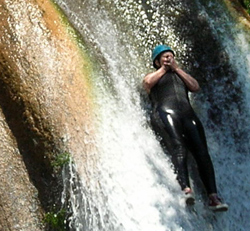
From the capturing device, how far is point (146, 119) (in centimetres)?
593

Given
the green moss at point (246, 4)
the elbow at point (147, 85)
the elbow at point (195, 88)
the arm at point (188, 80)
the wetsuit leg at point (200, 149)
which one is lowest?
the wetsuit leg at point (200, 149)

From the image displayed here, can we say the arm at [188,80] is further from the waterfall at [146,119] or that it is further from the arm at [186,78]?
the waterfall at [146,119]

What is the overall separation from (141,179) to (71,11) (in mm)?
2698

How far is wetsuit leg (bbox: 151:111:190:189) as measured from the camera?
5387 mm

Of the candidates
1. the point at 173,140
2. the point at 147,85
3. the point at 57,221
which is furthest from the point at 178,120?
the point at 57,221

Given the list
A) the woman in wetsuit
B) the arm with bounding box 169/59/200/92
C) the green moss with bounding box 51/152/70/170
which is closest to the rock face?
the green moss with bounding box 51/152/70/170

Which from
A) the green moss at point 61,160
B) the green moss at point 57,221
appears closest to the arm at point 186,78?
the green moss at point 61,160

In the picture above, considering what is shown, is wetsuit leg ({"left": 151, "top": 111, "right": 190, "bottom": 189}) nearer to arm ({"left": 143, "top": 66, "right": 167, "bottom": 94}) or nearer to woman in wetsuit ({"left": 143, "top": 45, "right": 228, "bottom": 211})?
woman in wetsuit ({"left": 143, "top": 45, "right": 228, "bottom": 211})

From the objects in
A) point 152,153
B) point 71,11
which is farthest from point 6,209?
point 71,11

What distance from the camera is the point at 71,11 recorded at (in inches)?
266

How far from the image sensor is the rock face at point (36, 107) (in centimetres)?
536

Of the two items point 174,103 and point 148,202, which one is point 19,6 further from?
point 148,202

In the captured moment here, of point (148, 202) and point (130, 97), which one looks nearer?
point (148, 202)

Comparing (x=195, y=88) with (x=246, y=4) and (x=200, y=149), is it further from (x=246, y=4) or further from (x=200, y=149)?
(x=246, y=4)
